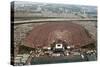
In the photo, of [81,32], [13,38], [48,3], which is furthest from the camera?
[81,32]

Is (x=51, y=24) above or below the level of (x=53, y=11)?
below

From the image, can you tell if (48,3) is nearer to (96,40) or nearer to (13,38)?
(13,38)

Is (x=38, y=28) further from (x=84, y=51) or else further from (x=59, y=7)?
(x=84, y=51)

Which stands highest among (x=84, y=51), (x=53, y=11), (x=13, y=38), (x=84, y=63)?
(x=53, y=11)

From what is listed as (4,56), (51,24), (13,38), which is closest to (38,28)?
(51,24)

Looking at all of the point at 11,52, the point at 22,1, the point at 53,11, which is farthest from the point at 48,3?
the point at 11,52

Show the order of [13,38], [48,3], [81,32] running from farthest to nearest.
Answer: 1. [81,32]
2. [48,3]
3. [13,38]

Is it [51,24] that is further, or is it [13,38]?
[51,24]
